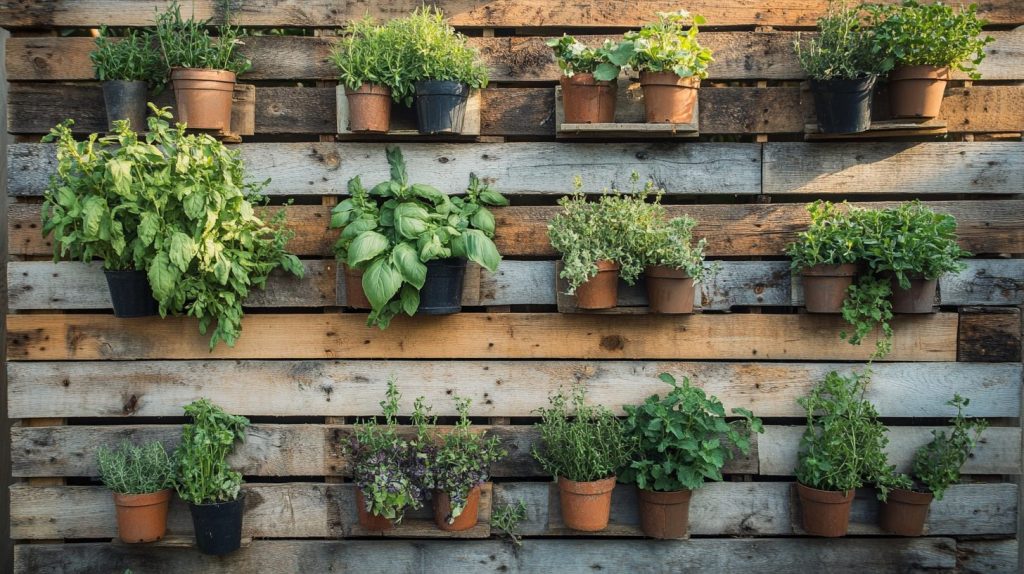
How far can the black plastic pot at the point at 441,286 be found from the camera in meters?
3.43

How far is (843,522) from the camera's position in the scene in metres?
3.54

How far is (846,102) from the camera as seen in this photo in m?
3.50

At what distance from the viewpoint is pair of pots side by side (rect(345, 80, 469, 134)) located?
346cm

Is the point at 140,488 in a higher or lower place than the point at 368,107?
lower

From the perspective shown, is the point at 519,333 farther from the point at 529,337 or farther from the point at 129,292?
the point at 129,292

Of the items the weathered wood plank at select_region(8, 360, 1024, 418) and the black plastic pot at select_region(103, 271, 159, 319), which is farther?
the weathered wood plank at select_region(8, 360, 1024, 418)

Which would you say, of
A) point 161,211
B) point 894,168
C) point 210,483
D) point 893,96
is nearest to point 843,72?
point 893,96

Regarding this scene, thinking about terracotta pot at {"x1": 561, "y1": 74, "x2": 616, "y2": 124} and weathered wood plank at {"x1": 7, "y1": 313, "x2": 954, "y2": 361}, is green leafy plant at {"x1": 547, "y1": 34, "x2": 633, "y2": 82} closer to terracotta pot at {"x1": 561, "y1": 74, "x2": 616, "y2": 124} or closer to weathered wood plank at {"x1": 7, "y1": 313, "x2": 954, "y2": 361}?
terracotta pot at {"x1": 561, "y1": 74, "x2": 616, "y2": 124}

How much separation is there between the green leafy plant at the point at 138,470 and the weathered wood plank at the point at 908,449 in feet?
8.36

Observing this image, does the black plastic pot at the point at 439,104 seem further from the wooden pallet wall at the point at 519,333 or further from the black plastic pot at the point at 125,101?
the black plastic pot at the point at 125,101

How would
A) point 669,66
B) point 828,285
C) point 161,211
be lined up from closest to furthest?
point 161,211 → point 669,66 → point 828,285

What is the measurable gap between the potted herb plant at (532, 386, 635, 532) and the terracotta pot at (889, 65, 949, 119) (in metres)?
1.77

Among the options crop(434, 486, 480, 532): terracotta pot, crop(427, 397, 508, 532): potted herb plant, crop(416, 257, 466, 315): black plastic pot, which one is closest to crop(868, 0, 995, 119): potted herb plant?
crop(416, 257, 466, 315): black plastic pot

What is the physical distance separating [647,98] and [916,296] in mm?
1395
